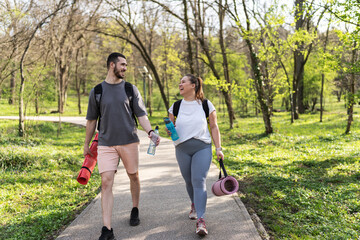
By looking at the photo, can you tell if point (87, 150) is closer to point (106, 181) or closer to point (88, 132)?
point (88, 132)

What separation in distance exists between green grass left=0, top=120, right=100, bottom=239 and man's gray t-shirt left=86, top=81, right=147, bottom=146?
156 centimetres

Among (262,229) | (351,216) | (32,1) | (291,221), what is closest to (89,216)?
(262,229)

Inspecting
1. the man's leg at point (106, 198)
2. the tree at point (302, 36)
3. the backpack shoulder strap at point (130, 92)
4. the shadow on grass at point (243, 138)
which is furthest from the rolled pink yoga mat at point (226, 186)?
the shadow on grass at point (243, 138)

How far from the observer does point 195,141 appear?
3.60 metres

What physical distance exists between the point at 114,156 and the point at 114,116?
0.48m

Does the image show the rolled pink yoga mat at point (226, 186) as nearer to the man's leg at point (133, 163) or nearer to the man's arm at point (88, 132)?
the man's leg at point (133, 163)

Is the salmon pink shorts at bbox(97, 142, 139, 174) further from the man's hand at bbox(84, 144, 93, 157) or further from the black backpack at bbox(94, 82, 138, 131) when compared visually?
the black backpack at bbox(94, 82, 138, 131)

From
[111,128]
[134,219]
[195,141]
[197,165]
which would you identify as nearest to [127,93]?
[111,128]

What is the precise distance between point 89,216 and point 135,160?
1269 mm

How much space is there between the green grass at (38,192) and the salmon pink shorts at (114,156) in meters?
1.27

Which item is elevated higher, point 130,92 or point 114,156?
point 130,92

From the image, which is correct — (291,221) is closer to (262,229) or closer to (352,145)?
(262,229)

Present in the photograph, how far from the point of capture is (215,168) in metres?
7.35

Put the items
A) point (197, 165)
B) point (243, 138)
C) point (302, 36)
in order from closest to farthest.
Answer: point (197, 165) → point (243, 138) → point (302, 36)
